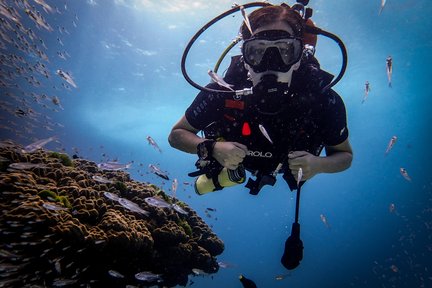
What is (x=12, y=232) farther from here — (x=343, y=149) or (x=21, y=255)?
(x=343, y=149)

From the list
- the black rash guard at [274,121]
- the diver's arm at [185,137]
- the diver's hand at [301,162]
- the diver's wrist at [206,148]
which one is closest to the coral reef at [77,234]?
the diver's arm at [185,137]

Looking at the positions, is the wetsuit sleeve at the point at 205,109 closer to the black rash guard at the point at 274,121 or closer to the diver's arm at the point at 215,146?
the black rash guard at the point at 274,121

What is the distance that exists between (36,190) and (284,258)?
428 centimetres

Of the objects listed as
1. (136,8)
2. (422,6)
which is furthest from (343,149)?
(422,6)

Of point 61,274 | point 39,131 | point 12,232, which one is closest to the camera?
point 12,232

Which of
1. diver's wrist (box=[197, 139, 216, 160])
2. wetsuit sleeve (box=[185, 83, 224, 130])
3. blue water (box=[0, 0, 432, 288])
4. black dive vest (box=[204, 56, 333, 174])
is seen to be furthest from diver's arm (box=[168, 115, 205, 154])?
blue water (box=[0, 0, 432, 288])

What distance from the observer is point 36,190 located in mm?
4719

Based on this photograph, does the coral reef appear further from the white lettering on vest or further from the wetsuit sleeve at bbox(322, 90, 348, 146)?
the wetsuit sleeve at bbox(322, 90, 348, 146)

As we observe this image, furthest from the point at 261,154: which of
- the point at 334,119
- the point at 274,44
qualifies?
the point at 274,44

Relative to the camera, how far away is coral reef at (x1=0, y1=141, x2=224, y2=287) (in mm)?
3828

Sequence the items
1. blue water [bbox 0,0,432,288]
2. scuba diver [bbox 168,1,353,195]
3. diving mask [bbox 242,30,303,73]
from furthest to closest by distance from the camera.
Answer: blue water [bbox 0,0,432,288] → diving mask [bbox 242,30,303,73] → scuba diver [bbox 168,1,353,195]

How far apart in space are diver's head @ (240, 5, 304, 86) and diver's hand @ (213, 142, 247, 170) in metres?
1.00

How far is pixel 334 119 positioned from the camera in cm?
411

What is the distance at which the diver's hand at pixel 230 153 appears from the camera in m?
3.44
